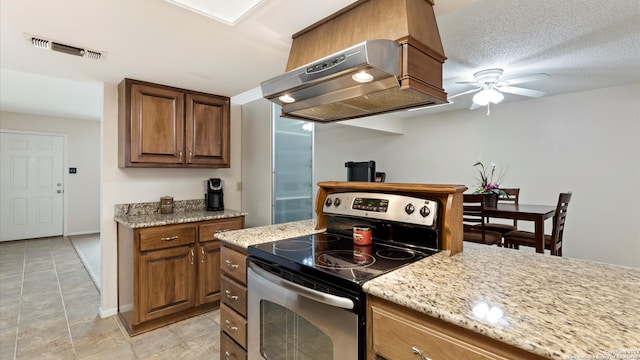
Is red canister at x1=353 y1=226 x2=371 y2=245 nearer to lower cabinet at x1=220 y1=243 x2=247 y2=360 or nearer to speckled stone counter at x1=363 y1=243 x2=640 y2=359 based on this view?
speckled stone counter at x1=363 y1=243 x2=640 y2=359

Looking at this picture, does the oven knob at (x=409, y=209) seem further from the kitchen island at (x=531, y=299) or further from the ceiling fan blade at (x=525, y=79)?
the ceiling fan blade at (x=525, y=79)

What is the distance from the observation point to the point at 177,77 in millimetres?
2650

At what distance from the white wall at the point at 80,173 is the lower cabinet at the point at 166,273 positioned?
4.28 metres

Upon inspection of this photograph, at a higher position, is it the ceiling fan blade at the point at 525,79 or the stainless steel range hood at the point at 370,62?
the ceiling fan blade at the point at 525,79

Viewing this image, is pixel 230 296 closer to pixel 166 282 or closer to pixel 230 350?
pixel 230 350

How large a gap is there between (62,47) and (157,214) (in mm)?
1540

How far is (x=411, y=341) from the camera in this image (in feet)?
2.97

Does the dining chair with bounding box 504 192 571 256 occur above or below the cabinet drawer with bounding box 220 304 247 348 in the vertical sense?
above

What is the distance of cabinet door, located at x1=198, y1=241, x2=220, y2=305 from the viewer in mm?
2740

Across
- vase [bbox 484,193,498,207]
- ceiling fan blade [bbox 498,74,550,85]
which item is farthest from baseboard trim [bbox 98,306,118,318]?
ceiling fan blade [bbox 498,74,550,85]

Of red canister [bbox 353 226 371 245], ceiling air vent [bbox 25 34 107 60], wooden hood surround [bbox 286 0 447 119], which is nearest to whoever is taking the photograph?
wooden hood surround [bbox 286 0 447 119]

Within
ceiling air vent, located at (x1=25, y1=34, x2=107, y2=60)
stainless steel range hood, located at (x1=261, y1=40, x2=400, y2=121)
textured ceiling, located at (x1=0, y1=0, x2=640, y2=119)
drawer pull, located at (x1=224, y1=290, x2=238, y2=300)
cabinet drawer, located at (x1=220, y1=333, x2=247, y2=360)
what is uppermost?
textured ceiling, located at (x1=0, y1=0, x2=640, y2=119)

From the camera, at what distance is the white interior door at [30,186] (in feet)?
17.3

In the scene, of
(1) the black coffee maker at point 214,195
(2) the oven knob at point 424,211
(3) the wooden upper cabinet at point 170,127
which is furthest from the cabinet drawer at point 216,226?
(2) the oven knob at point 424,211
